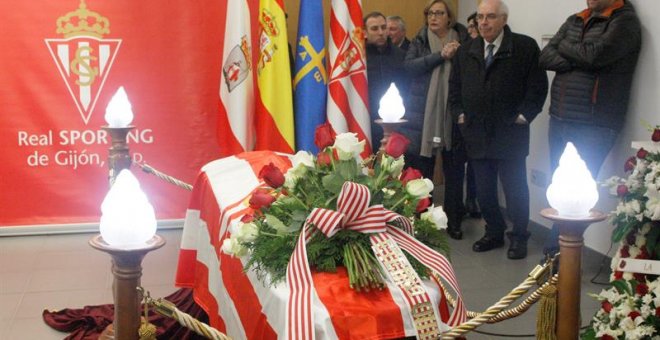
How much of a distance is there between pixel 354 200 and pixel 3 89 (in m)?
3.95

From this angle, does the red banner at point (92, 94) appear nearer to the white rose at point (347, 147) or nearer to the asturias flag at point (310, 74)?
the asturias flag at point (310, 74)

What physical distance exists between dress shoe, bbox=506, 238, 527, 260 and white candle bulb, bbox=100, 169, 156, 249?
3.61m

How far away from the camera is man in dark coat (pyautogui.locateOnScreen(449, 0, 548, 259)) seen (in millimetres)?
4438

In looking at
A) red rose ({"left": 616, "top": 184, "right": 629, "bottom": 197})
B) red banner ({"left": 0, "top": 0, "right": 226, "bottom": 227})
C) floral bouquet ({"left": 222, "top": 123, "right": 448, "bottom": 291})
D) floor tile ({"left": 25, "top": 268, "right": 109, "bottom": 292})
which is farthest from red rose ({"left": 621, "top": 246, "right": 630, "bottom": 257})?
red banner ({"left": 0, "top": 0, "right": 226, "bottom": 227})

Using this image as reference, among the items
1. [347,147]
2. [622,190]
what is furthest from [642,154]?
[347,147]

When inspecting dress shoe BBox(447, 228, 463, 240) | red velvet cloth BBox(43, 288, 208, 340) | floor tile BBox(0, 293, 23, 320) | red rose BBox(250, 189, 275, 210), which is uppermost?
red rose BBox(250, 189, 275, 210)

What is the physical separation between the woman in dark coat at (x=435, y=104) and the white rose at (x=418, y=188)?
300 centimetres

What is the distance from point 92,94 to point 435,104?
2.31 m

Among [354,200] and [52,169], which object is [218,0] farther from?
[354,200]

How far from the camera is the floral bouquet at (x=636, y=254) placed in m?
2.56

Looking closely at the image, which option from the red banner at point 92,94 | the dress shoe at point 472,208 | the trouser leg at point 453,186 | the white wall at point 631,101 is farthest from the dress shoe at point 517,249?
the red banner at point 92,94

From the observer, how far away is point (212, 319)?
2.67 metres

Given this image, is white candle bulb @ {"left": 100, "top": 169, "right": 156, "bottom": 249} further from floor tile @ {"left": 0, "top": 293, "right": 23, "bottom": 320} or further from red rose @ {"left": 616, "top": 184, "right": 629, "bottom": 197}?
floor tile @ {"left": 0, "top": 293, "right": 23, "bottom": 320}

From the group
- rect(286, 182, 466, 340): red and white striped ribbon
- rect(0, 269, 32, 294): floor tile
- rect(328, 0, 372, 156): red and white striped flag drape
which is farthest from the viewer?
rect(328, 0, 372, 156): red and white striped flag drape
